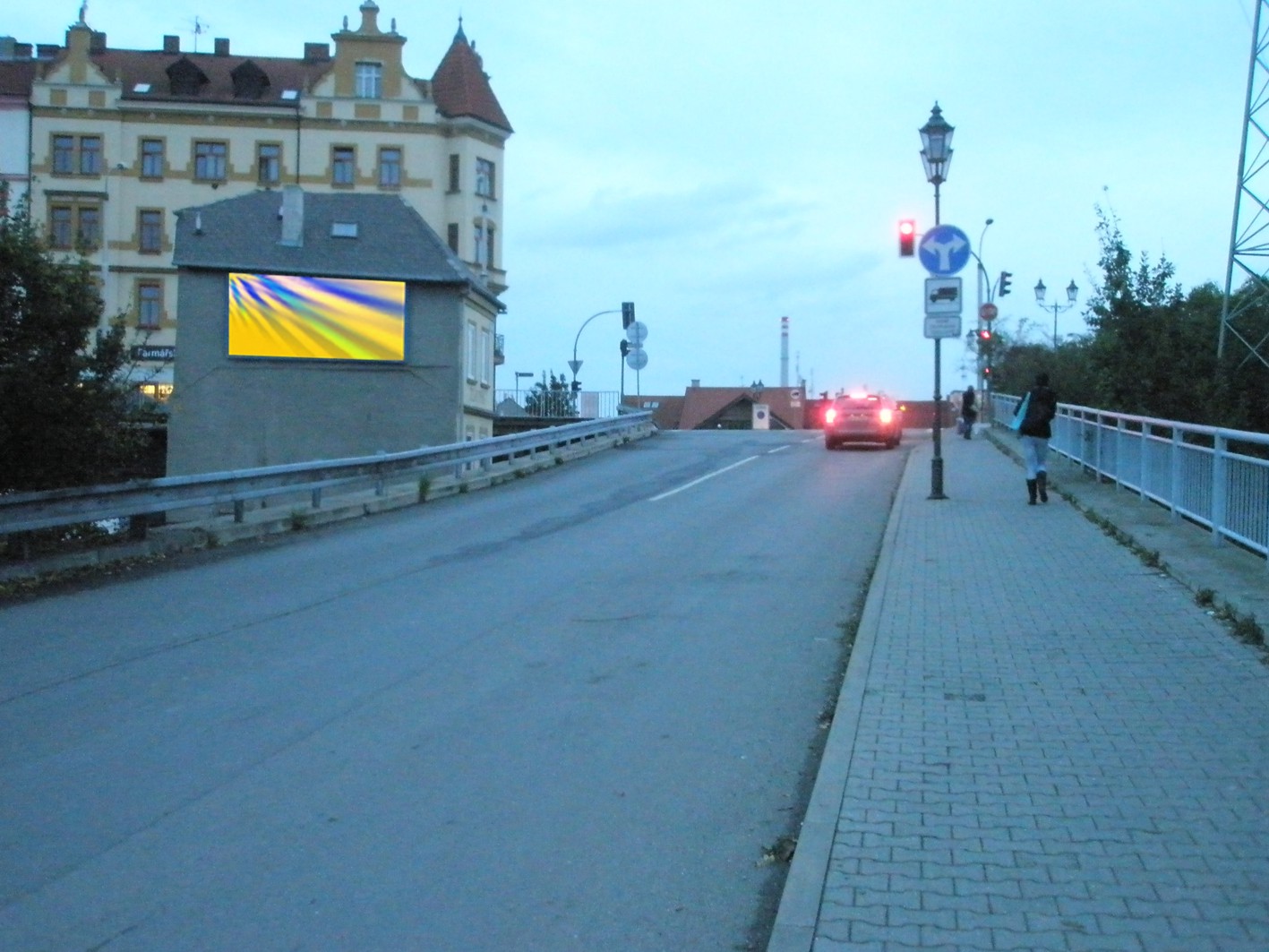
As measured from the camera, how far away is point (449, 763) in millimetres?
7367

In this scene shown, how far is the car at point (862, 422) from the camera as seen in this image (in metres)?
34.1

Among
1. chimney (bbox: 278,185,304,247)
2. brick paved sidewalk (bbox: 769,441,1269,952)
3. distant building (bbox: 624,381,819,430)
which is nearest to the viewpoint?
brick paved sidewalk (bbox: 769,441,1269,952)

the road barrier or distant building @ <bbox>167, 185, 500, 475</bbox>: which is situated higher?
distant building @ <bbox>167, 185, 500, 475</bbox>

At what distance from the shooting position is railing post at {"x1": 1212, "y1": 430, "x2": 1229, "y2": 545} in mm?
13359

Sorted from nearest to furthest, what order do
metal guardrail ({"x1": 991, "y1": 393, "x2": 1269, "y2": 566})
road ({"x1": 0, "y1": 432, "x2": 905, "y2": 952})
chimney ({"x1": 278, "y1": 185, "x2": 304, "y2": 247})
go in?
road ({"x1": 0, "y1": 432, "x2": 905, "y2": 952})
metal guardrail ({"x1": 991, "y1": 393, "x2": 1269, "y2": 566})
chimney ({"x1": 278, "y1": 185, "x2": 304, "y2": 247})

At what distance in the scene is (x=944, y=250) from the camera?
19469mm

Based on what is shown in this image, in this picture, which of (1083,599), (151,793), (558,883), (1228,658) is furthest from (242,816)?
(1083,599)

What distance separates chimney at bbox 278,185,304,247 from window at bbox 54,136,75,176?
21155 mm

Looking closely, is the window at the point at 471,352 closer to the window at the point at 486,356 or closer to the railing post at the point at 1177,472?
the window at the point at 486,356

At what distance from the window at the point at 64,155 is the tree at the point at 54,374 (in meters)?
45.7

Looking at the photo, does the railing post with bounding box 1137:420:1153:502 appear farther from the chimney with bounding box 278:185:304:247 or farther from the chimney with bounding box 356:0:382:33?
the chimney with bounding box 356:0:382:33

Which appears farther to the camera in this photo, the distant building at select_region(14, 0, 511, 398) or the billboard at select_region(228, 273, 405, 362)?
the distant building at select_region(14, 0, 511, 398)

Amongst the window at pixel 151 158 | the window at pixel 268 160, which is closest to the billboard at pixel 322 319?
the window at pixel 268 160

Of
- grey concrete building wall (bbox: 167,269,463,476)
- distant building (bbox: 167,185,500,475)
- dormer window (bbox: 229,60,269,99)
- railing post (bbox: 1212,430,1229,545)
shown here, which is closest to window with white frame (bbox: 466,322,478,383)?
distant building (bbox: 167,185,500,475)
